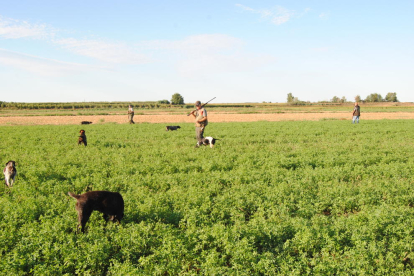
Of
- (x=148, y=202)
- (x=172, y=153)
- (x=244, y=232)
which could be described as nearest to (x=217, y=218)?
(x=244, y=232)

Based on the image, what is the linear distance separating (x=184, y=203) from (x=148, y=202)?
894 mm

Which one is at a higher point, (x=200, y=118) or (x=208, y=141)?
(x=200, y=118)

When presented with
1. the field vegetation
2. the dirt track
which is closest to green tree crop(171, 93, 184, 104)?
the field vegetation

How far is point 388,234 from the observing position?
5301 millimetres

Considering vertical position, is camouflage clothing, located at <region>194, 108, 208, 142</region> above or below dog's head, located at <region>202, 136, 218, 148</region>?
above

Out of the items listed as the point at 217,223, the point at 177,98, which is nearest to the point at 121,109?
the point at 177,98

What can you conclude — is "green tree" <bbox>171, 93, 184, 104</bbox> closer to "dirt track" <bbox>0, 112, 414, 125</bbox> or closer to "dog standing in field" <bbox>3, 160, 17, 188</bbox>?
"dirt track" <bbox>0, 112, 414, 125</bbox>

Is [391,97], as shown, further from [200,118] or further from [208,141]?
[200,118]

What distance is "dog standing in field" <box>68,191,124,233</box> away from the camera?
17.0 ft

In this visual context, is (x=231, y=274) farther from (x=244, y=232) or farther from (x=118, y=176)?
(x=118, y=176)

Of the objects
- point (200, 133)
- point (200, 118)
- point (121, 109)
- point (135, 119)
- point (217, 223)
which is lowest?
point (217, 223)

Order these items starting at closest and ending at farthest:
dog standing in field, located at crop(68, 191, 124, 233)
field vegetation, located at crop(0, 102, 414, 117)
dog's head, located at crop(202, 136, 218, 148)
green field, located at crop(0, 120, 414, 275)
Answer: green field, located at crop(0, 120, 414, 275) → dog standing in field, located at crop(68, 191, 124, 233) → dog's head, located at crop(202, 136, 218, 148) → field vegetation, located at crop(0, 102, 414, 117)

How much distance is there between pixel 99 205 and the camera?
17.6 ft

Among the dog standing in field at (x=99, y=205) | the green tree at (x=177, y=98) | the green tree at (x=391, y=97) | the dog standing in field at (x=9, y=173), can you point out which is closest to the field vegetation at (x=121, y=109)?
the green tree at (x=177, y=98)
